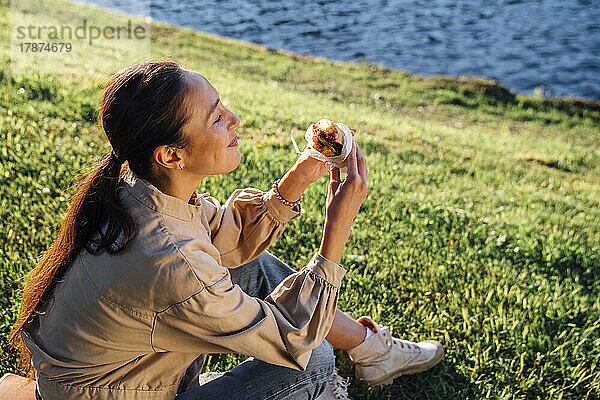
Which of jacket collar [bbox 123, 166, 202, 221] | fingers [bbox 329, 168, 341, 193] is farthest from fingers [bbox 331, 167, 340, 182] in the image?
jacket collar [bbox 123, 166, 202, 221]

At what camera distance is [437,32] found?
19.9m

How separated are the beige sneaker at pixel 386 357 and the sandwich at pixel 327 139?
1067 millimetres

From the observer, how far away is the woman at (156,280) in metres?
1.81

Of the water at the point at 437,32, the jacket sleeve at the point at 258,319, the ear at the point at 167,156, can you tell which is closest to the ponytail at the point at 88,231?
the ear at the point at 167,156

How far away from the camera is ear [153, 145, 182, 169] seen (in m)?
1.89

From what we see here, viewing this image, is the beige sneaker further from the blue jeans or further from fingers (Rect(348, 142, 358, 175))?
fingers (Rect(348, 142, 358, 175))

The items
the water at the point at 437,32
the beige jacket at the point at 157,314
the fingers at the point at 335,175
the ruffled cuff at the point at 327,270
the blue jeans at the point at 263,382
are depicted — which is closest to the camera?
the beige jacket at the point at 157,314

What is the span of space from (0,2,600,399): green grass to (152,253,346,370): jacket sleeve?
0.99m

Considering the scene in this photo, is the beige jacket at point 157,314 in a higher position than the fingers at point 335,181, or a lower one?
lower

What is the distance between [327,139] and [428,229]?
7.05 ft

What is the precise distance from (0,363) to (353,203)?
2.03 meters

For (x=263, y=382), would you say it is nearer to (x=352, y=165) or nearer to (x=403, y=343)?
(x=352, y=165)

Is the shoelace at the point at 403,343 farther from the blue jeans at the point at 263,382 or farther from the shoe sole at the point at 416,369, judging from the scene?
the blue jeans at the point at 263,382

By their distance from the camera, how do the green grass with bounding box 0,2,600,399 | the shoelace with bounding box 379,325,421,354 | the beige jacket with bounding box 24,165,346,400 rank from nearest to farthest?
the beige jacket with bounding box 24,165,346,400 < the shoelace with bounding box 379,325,421,354 < the green grass with bounding box 0,2,600,399
